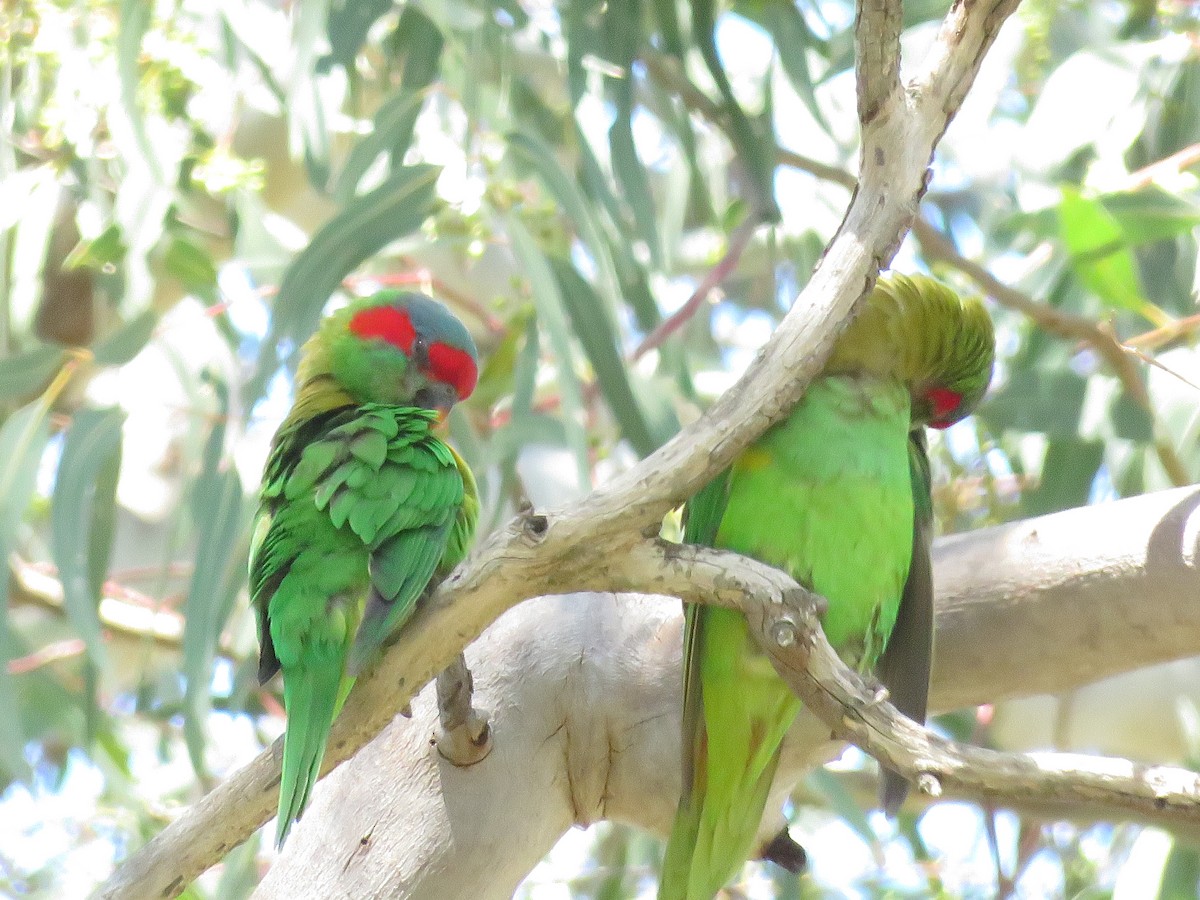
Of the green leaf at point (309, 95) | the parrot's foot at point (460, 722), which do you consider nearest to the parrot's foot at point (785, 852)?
the parrot's foot at point (460, 722)

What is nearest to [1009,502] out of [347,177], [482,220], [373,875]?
[482,220]

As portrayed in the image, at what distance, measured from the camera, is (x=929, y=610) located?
1.67 m

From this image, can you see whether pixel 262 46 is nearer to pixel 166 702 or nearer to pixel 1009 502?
pixel 166 702

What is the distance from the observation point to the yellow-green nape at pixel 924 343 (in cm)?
180

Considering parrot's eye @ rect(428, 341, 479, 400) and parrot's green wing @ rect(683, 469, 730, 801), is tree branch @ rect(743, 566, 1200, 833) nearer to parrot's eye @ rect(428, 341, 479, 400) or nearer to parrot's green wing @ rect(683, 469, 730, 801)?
parrot's green wing @ rect(683, 469, 730, 801)

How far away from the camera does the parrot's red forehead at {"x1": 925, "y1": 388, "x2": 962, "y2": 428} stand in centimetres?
194

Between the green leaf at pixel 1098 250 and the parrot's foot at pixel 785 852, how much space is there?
911mm

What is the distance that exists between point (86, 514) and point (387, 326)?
69 centimetres

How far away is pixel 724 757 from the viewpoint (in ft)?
5.49

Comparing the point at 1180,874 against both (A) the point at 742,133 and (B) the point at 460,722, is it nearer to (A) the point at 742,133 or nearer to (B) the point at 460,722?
(B) the point at 460,722

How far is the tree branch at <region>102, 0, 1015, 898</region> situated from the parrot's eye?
67 centimetres

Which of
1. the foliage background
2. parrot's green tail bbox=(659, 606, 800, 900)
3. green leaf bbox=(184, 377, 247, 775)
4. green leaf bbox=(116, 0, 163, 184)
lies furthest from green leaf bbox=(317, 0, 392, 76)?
parrot's green tail bbox=(659, 606, 800, 900)

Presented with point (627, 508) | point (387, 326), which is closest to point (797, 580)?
point (627, 508)

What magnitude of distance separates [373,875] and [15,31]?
1.93 m
